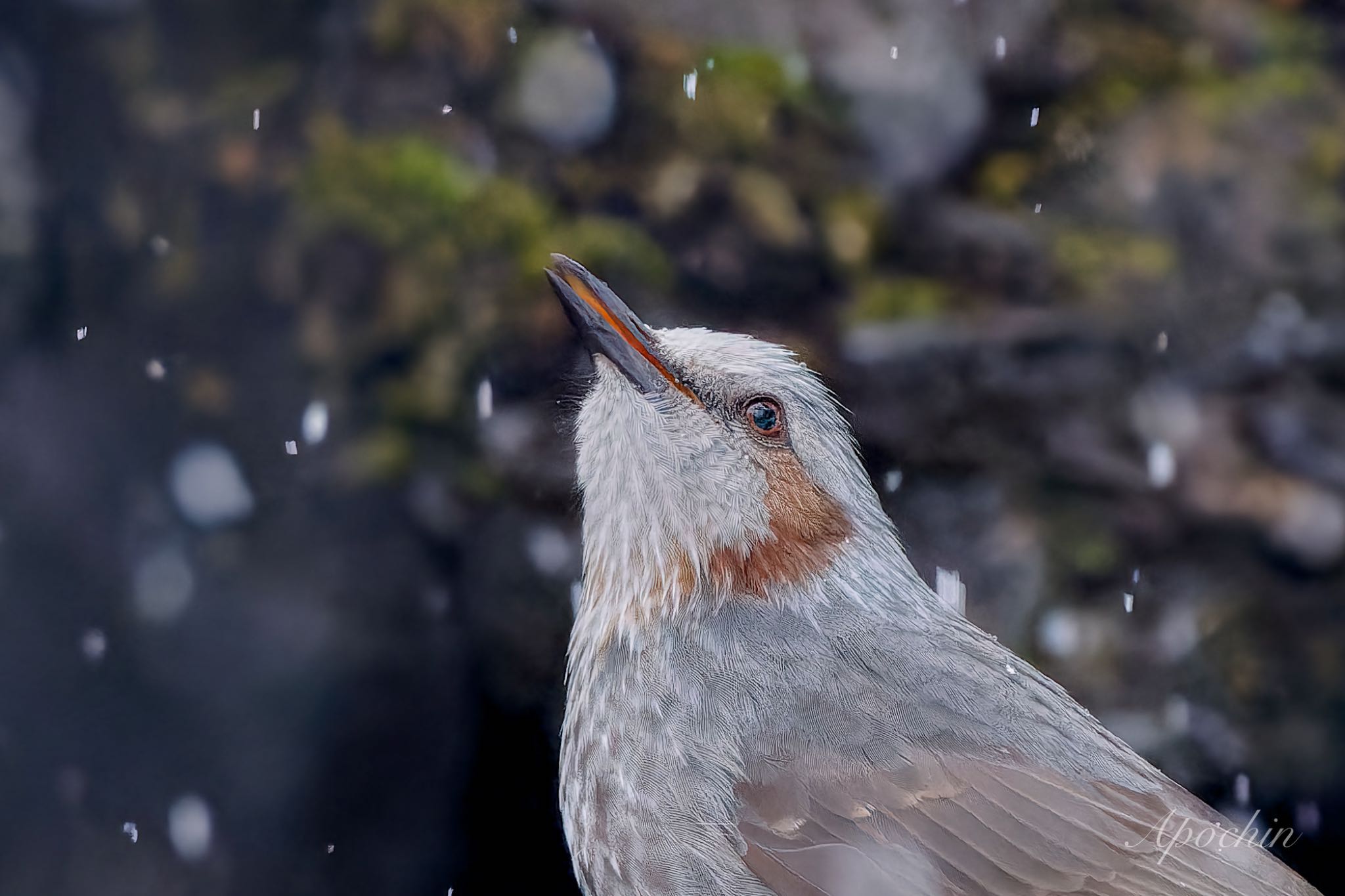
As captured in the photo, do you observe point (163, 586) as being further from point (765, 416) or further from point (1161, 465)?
point (1161, 465)

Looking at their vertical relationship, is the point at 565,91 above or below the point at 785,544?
above

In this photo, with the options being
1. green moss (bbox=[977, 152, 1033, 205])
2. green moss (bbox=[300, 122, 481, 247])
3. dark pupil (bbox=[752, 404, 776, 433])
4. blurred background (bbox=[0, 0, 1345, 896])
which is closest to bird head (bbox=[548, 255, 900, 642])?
dark pupil (bbox=[752, 404, 776, 433])

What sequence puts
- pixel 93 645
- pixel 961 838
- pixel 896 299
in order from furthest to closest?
pixel 896 299 < pixel 93 645 < pixel 961 838

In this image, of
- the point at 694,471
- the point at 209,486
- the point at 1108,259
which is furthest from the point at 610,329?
the point at 1108,259

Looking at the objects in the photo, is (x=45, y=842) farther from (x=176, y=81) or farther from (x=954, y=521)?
(x=954, y=521)
